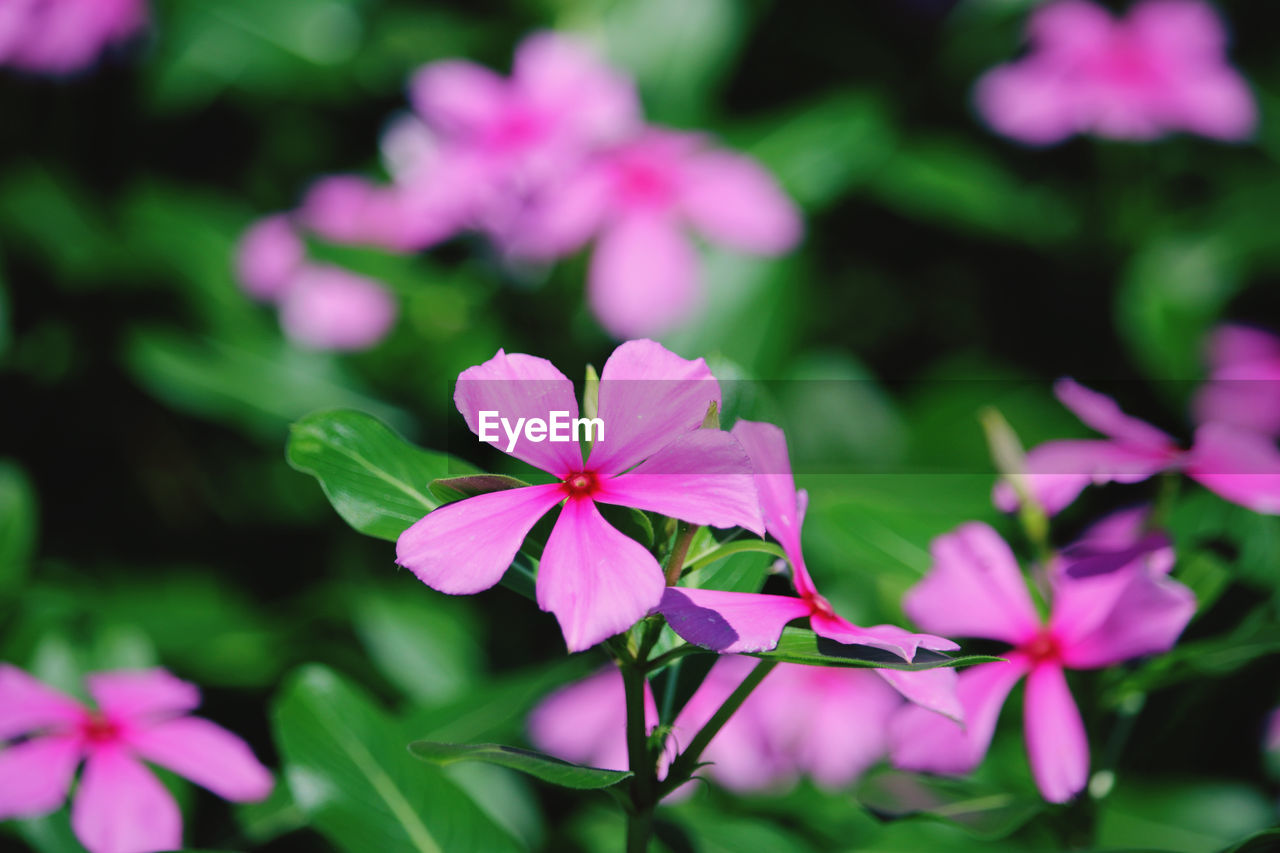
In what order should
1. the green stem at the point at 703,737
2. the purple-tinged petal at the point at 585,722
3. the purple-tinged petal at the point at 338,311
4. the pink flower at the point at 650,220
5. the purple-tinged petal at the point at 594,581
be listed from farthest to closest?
the purple-tinged petal at the point at 338,311
the pink flower at the point at 650,220
the purple-tinged petal at the point at 585,722
the green stem at the point at 703,737
the purple-tinged petal at the point at 594,581

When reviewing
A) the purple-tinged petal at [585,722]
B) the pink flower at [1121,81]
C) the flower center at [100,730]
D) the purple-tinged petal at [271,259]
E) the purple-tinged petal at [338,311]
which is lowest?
the purple-tinged petal at [585,722]

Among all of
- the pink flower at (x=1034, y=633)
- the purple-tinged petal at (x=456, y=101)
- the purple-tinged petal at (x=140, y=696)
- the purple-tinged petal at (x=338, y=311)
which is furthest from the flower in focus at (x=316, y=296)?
the pink flower at (x=1034, y=633)

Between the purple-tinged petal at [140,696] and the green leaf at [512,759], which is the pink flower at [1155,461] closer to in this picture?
the green leaf at [512,759]

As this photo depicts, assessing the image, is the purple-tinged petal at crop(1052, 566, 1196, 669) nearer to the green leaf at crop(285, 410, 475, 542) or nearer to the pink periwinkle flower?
the green leaf at crop(285, 410, 475, 542)

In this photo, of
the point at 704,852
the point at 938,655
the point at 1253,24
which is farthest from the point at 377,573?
the point at 1253,24

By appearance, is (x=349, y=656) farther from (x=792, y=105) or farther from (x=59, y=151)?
(x=792, y=105)
